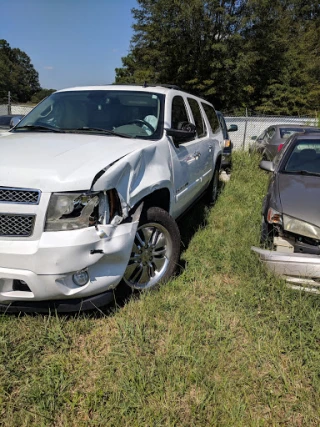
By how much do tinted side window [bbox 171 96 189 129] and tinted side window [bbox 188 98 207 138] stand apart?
0.43 metres

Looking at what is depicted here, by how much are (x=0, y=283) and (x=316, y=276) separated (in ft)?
7.73

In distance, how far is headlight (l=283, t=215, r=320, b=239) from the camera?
9.80 feet

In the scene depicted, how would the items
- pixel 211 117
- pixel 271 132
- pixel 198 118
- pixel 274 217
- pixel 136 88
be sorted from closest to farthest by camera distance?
1. pixel 274 217
2. pixel 136 88
3. pixel 198 118
4. pixel 211 117
5. pixel 271 132

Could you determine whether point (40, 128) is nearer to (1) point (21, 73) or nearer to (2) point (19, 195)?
(2) point (19, 195)

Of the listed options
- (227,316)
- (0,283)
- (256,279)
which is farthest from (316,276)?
(0,283)

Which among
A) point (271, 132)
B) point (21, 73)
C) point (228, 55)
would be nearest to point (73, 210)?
point (271, 132)

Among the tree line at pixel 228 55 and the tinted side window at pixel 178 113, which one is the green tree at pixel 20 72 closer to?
the tree line at pixel 228 55

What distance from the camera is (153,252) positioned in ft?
10.1

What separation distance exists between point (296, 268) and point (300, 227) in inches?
15.6

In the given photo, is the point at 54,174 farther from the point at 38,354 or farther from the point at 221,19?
the point at 221,19

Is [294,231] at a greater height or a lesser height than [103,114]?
lesser

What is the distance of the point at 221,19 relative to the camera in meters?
24.4

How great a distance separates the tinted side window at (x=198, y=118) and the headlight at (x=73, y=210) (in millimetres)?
2703

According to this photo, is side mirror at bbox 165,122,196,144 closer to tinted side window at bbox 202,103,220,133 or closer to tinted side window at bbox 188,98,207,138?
tinted side window at bbox 188,98,207,138
